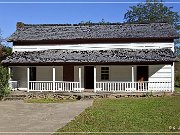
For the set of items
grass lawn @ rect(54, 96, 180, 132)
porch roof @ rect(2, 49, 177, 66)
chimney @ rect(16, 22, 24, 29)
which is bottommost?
grass lawn @ rect(54, 96, 180, 132)

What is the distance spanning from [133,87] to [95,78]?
9.97ft

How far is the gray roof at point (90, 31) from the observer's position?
30.4m

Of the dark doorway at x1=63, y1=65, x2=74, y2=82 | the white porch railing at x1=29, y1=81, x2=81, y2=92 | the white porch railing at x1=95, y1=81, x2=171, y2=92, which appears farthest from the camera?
the dark doorway at x1=63, y1=65, x2=74, y2=82

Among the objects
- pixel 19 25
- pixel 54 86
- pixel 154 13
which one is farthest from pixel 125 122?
pixel 154 13

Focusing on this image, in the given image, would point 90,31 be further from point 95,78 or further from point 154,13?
point 154,13

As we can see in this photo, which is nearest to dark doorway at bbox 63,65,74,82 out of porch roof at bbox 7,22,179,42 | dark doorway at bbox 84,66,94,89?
dark doorway at bbox 84,66,94,89

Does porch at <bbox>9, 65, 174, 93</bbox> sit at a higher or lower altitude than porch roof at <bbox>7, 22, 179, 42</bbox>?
lower

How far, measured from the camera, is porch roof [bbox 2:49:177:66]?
27.2 m

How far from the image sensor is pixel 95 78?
27.2 metres

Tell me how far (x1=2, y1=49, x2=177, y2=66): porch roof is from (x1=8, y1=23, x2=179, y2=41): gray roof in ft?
4.51

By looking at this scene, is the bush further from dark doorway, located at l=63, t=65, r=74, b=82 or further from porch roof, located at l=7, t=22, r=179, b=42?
porch roof, located at l=7, t=22, r=179, b=42

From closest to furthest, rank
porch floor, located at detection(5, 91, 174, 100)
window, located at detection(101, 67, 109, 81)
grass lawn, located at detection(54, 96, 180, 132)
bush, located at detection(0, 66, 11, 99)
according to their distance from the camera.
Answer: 1. grass lawn, located at detection(54, 96, 180, 132)
2. bush, located at detection(0, 66, 11, 99)
3. porch floor, located at detection(5, 91, 174, 100)
4. window, located at detection(101, 67, 109, 81)

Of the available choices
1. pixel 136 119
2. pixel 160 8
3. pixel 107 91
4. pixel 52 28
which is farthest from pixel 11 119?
pixel 160 8

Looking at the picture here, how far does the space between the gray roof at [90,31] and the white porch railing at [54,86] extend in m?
4.44
